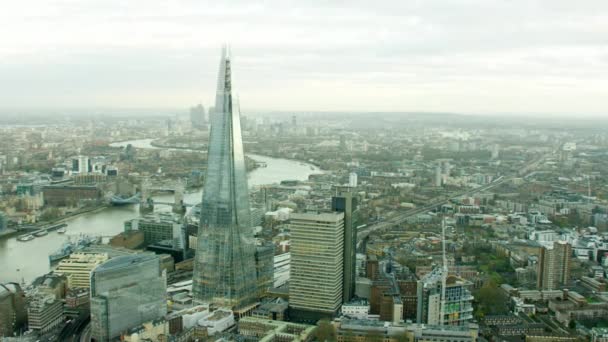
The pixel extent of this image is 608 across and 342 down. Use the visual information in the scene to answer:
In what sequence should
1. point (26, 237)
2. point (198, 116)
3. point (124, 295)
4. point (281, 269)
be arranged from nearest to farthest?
point (124, 295) → point (281, 269) → point (26, 237) → point (198, 116)

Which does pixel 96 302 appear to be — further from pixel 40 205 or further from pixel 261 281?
pixel 40 205

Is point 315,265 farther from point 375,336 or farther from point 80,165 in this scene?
point 80,165

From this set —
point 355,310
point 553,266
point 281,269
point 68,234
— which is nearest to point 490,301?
point 553,266

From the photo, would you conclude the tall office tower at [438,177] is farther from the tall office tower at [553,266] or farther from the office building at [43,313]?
the office building at [43,313]

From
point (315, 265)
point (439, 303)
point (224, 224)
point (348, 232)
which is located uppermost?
point (224, 224)

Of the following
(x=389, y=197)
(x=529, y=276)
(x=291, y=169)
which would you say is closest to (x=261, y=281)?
(x=529, y=276)

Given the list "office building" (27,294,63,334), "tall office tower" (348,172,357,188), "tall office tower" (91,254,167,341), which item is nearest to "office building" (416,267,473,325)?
"tall office tower" (91,254,167,341)

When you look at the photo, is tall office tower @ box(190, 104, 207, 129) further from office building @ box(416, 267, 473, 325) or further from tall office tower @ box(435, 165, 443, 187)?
office building @ box(416, 267, 473, 325)
